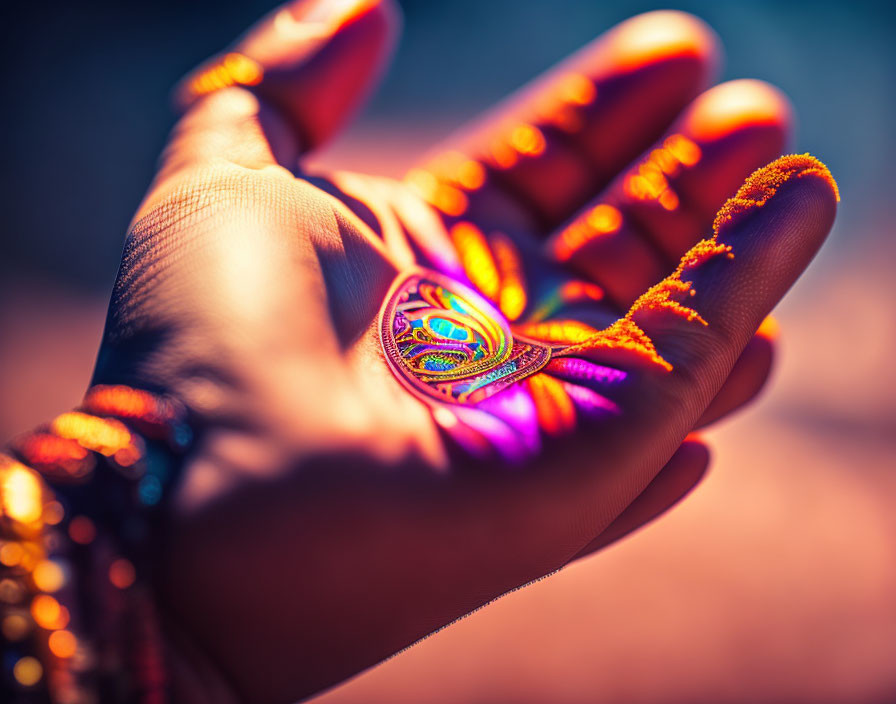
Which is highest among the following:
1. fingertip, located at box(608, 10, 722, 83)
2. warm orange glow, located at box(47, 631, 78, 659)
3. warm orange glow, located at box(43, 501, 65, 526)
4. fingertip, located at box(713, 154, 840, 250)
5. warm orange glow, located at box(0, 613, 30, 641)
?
fingertip, located at box(608, 10, 722, 83)

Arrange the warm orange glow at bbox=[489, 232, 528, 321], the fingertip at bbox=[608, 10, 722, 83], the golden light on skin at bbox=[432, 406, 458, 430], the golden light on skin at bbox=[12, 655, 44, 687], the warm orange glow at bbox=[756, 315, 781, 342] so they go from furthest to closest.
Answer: the fingertip at bbox=[608, 10, 722, 83]
the warm orange glow at bbox=[489, 232, 528, 321]
the warm orange glow at bbox=[756, 315, 781, 342]
the golden light on skin at bbox=[432, 406, 458, 430]
the golden light on skin at bbox=[12, 655, 44, 687]

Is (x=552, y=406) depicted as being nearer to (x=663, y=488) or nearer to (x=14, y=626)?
(x=663, y=488)

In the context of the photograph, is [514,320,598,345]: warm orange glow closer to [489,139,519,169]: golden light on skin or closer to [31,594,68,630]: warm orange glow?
[489,139,519,169]: golden light on skin

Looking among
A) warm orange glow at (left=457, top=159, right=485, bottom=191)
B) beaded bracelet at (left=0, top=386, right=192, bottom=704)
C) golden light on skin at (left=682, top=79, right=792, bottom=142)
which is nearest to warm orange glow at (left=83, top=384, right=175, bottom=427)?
beaded bracelet at (left=0, top=386, right=192, bottom=704)

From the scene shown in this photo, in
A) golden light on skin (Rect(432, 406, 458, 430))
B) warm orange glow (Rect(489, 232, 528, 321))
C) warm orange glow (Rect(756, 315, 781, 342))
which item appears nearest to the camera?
golden light on skin (Rect(432, 406, 458, 430))

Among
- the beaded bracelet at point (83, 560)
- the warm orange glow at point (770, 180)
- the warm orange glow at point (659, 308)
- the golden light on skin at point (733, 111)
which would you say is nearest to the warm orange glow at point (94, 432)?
the beaded bracelet at point (83, 560)

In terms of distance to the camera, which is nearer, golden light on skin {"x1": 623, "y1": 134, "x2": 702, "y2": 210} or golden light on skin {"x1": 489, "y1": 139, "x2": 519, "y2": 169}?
golden light on skin {"x1": 623, "y1": 134, "x2": 702, "y2": 210}

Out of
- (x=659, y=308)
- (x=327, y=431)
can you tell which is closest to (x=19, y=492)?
(x=327, y=431)
